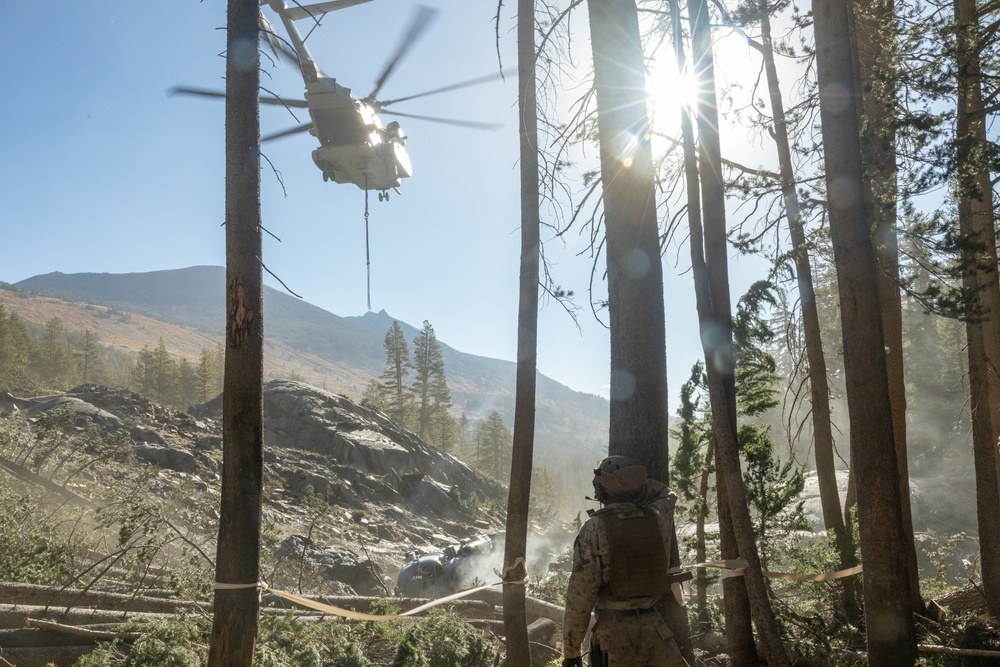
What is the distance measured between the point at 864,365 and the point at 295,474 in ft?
102

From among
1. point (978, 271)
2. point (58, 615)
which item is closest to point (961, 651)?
point (978, 271)

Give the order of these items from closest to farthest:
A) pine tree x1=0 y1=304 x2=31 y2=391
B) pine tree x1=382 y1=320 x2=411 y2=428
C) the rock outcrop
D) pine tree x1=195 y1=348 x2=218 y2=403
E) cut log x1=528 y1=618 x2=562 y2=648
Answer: cut log x1=528 y1=618 x2=562 y2=648
the rock outcrop
pine tree x1=0 y1=304 x2=31 y2=391
pine tree x1=382 y1=320 x2=411 y2=428
pine tree x1=195 y1=348 x2=218 y2=403

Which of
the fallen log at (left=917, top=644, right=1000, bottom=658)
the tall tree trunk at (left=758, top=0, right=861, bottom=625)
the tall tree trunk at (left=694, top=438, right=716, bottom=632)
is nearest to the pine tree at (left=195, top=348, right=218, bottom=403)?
the tall tree trunk at (left=694, top=438, right=716, bottom=632)

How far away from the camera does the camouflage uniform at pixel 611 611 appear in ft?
13.1

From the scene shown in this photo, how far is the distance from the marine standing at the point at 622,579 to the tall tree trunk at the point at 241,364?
8.32 feet

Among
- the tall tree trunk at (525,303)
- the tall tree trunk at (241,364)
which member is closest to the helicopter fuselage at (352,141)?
the tall tree trunk at (525,303)

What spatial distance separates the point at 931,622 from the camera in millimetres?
7191

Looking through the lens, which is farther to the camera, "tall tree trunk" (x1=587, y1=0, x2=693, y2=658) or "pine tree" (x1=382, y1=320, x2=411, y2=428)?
"pine tree" (x1=382, y1=320, x2=411, y2=428)

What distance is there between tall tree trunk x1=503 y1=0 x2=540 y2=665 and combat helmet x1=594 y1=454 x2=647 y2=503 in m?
3.34

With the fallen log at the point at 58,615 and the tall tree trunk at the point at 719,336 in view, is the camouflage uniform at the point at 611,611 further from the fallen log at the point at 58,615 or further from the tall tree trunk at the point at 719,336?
the fallen log at the point at 58,615

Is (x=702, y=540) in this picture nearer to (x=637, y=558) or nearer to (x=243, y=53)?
(x=637, y=558)

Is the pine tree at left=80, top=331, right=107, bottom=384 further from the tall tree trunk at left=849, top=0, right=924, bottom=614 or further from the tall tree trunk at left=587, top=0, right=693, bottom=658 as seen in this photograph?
the tall tree trunk at left=587, top=0, right=693, bottom=658

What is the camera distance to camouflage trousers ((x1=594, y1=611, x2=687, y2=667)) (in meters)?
3.99

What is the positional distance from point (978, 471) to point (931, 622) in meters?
2.67
